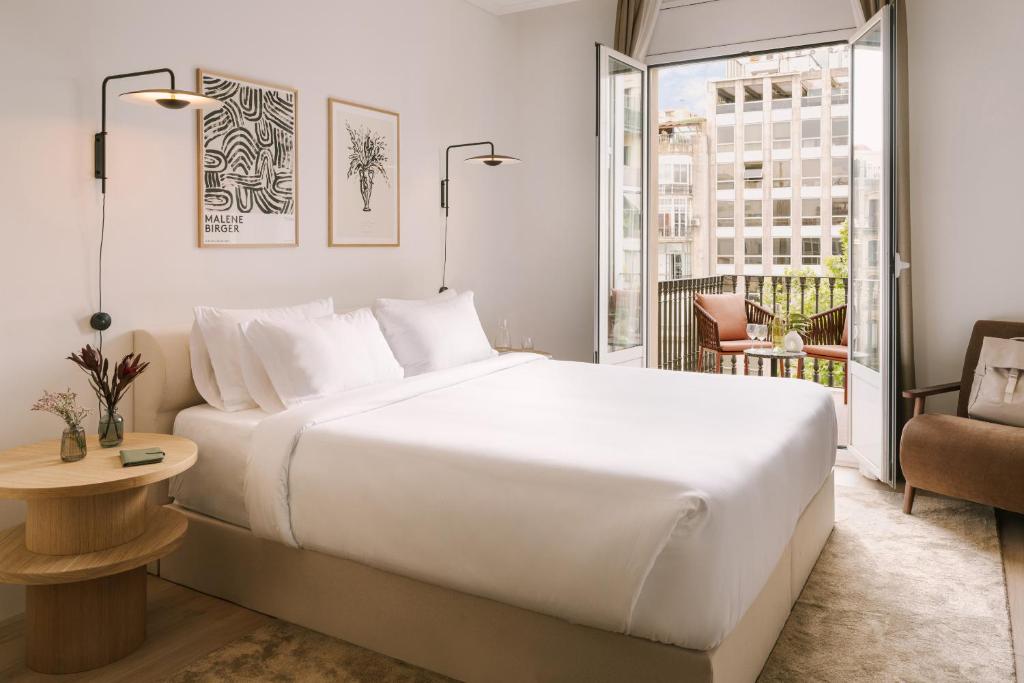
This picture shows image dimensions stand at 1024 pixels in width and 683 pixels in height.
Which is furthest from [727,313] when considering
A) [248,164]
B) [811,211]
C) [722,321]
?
[811,211]

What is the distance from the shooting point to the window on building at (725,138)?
15882 millimetres

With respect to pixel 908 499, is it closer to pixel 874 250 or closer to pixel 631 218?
pixel 874 250

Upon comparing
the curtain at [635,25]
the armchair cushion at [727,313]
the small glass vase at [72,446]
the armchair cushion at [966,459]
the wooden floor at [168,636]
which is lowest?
the wooden floor at [168,636]

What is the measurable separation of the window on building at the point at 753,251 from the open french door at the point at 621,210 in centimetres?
1115

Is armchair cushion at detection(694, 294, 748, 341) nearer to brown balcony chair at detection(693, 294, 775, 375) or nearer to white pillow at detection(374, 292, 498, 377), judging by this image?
brown balcony chair at detection(693, 294, 775, 375)

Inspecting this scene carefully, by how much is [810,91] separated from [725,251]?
3657mm

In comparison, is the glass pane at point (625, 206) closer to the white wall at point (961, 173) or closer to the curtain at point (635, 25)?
the curtain at point (635, 25)

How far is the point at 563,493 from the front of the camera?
1979mm

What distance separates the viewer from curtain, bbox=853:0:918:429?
4078 millimetres

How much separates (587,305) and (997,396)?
265 centimetres

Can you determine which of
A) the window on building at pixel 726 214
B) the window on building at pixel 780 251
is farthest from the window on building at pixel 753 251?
the window on building at pixel 726 214

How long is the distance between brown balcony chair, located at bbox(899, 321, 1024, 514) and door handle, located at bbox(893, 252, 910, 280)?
1.72 ft

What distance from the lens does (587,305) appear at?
17.9 feet

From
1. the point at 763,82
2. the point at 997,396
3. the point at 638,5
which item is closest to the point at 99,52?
the point at 638,5
